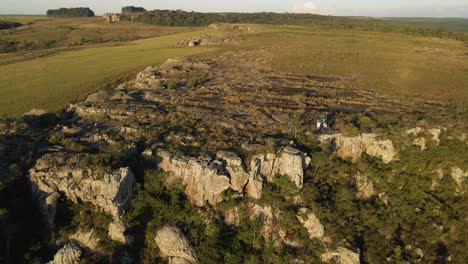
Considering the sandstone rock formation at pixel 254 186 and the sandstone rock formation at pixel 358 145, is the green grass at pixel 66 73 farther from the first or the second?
the sandstone rock formation at pixel 358 145

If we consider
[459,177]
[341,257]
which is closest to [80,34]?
[341,257]

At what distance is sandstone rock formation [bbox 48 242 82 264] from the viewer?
1798cm

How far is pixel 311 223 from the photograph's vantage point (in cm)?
2066

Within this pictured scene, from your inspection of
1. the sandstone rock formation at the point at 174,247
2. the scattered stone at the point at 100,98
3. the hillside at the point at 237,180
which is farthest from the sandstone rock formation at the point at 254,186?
the scattered stone at the point at 100,98

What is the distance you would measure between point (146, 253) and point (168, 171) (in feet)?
18.0

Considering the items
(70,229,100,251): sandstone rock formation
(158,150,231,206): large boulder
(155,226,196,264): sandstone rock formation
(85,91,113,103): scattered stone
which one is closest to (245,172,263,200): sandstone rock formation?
(158,150,231,206): large boulder

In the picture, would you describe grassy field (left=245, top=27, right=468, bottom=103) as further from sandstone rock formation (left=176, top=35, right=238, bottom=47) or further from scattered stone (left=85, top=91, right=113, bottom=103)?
scattered stone (left=85, top=91, right=113, bottom=103)

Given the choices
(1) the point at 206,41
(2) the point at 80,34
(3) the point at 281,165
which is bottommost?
(3) the point at 281,165

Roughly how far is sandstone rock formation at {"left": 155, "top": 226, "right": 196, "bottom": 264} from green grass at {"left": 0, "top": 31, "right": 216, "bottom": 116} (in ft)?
97.1

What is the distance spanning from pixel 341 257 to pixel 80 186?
53.2 ft

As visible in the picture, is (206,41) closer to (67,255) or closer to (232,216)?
(232,216)

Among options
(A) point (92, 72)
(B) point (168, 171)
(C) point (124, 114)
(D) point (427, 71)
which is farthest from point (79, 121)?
(D) point (427, 71)

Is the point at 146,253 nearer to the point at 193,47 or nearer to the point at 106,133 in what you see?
the point at 106,133

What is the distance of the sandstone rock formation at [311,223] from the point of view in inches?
803
